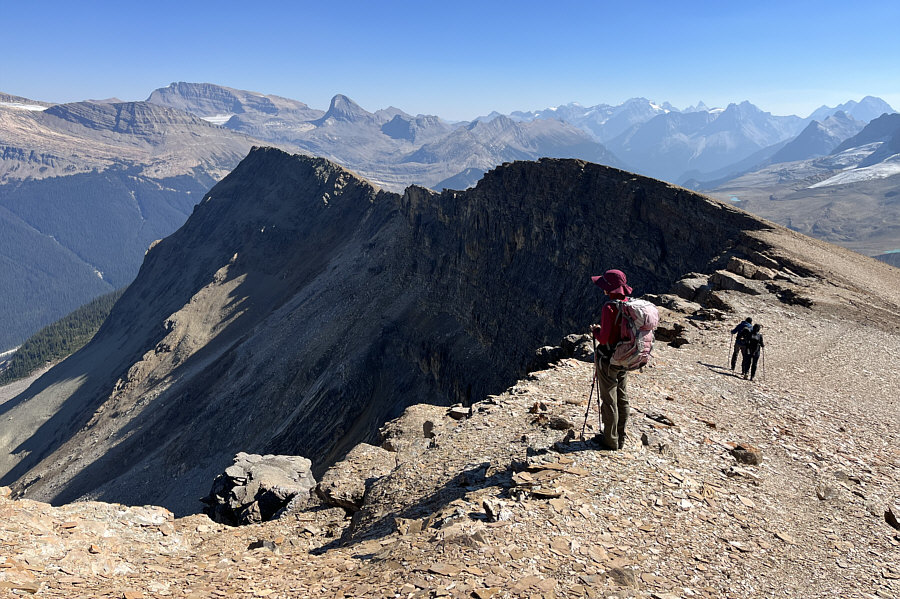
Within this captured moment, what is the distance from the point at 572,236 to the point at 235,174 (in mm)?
136105

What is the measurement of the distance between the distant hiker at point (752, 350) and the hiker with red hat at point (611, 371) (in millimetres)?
9974

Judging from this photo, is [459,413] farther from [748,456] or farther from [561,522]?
[748,456]

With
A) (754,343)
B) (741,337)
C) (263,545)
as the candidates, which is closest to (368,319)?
(741,337)

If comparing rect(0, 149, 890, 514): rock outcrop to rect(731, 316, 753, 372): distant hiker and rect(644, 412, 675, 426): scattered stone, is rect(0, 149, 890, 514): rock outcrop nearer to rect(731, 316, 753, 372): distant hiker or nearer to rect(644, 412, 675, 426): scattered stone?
rect(731, 316, 753, 372): distant hiker

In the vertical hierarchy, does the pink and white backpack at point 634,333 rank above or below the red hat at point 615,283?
below

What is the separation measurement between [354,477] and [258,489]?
5628 millimetres

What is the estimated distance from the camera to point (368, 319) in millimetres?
73500

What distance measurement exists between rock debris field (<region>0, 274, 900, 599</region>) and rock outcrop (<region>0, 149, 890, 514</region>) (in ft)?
52.0

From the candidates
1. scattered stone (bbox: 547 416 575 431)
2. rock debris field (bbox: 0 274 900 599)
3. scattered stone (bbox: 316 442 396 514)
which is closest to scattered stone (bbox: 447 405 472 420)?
rock debris field (bbox: 0 274 900 599)

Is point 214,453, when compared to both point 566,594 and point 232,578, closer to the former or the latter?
point 232,578

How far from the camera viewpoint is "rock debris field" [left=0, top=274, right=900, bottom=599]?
803cm

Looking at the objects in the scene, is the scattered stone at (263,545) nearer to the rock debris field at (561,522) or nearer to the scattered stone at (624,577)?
the rock debris field at (561,522)

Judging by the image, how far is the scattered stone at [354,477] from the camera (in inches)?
526

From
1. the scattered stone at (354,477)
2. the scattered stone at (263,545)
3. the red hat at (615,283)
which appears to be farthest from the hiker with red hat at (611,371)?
the scattered stone at (263,545)
